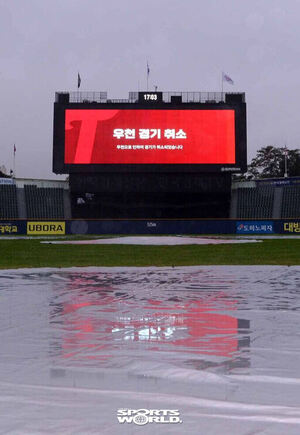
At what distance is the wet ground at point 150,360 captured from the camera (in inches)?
133

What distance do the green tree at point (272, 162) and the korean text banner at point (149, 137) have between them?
Result: 50786 millimetres

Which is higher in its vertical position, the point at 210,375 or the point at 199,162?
the point at 199,162

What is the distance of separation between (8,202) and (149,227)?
1617 cm

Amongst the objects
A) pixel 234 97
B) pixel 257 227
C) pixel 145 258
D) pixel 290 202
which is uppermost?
pixel 234 97

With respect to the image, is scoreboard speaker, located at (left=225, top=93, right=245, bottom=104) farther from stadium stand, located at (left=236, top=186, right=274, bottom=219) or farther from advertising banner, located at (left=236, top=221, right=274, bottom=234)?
advertising banner, located at (left=236, top=221, right=274, bottom=234)

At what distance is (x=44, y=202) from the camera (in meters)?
55.5

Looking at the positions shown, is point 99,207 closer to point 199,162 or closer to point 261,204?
point 199,162

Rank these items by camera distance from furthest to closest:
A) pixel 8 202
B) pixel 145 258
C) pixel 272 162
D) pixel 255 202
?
1. pixel 272 162
2. pixel 255 202
3. pixel 8 202
4. pixel 145 258

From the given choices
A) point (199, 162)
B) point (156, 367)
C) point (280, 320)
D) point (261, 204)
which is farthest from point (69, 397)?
point (261, 204)

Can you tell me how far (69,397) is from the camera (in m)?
3.76

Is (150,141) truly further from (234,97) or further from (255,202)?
(255,202)

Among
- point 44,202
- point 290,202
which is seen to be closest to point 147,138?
point 44,202

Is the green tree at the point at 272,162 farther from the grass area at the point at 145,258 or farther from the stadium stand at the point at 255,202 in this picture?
the grass area at the point at 145,258

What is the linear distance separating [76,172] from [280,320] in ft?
140
